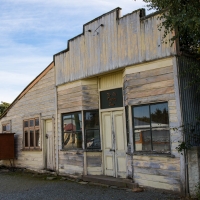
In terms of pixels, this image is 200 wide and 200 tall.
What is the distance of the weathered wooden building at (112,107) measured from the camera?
771 cm

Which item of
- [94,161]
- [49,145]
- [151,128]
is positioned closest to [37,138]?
[49,145]

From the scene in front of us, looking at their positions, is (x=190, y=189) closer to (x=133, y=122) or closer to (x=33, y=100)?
(x=133, y=122)

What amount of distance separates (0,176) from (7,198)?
185 inches

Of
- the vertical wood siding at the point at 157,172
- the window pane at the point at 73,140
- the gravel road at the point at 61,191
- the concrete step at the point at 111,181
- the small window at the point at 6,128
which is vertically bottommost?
the gravel road at the point at 61,191

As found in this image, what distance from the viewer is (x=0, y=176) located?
12422 millimetres

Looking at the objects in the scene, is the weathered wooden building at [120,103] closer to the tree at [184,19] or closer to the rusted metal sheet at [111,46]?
the rusted metal sheet at [111,46]

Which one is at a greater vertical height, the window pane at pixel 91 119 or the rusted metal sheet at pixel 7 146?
the window pane at pixel 91 119

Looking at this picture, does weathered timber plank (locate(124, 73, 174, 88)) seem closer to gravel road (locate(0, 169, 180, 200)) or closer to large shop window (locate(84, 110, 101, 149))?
large shop window (locate(84, 110, 101, 149))

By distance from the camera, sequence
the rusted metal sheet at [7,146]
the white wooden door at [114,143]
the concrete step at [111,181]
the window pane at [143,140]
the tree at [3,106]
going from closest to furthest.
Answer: the window pane at [143,140] → the concrete step at [111,181] → the white wooden door at [114,143] → the rusted metal sheet at [7,146] → the tree at [3,106]

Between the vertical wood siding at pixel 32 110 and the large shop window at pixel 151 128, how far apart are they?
452 cm

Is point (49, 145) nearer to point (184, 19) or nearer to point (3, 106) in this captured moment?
point (184, 19)

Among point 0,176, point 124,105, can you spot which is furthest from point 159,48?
point 0,176

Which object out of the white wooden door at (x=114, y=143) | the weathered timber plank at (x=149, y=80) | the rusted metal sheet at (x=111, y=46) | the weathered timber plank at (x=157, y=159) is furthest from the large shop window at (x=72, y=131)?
the weathered timber plank at (x=157, y=159)

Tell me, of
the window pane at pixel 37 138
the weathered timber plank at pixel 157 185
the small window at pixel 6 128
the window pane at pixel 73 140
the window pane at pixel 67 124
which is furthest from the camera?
the small window at pixel 6 128
